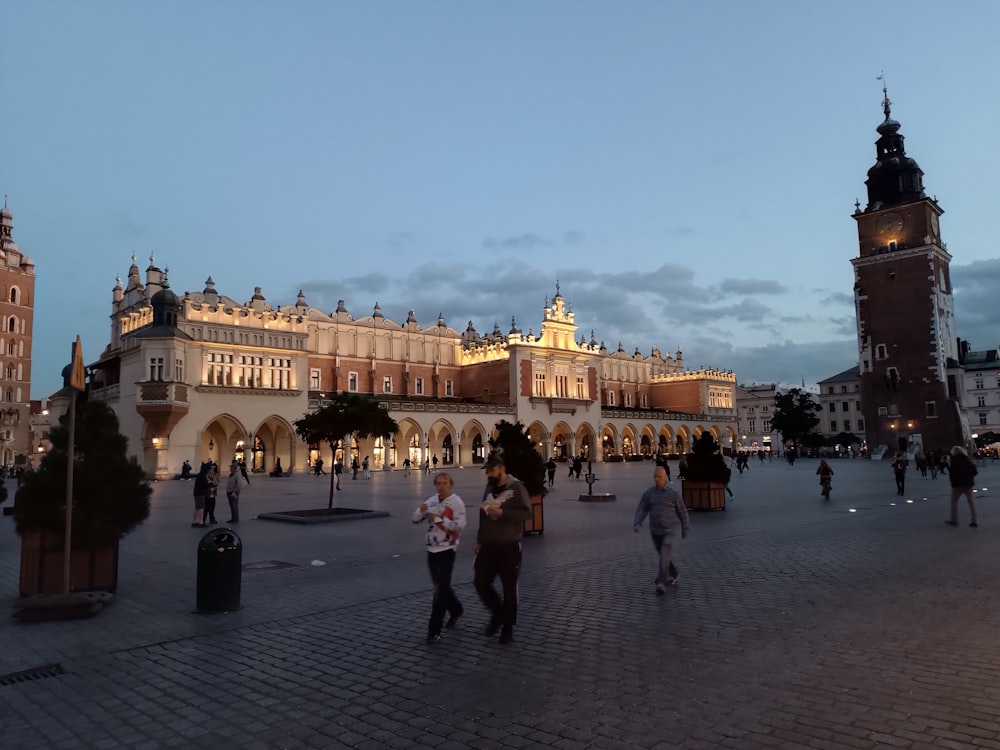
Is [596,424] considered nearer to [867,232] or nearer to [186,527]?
[867,232]

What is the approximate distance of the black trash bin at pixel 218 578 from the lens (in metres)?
7.29

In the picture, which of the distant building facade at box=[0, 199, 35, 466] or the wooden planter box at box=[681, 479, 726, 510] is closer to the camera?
the wooden planter box at box=[681, 479, 726, 510]

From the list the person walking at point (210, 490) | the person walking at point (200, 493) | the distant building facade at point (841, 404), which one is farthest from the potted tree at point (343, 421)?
the distant building facade at point (841, 404)

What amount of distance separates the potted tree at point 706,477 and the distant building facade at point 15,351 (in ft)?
236

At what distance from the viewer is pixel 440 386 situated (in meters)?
59.9

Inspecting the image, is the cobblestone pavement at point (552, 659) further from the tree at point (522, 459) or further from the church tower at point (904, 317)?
the church tower at point (904, 317)

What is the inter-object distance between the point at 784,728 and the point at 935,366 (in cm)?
5976

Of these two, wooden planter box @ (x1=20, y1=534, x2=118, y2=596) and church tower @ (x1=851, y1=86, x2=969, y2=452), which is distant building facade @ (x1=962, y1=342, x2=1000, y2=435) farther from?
wooden planter box @ (x1=20, y1=534, x2=118, y2=596)

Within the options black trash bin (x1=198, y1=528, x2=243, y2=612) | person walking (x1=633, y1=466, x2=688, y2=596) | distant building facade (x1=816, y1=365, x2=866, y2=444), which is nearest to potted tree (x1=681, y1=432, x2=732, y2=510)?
person walking (x1=633, y1=466, x2=688, y2=596)

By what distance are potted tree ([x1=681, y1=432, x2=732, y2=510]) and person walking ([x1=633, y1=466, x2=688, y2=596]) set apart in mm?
9677

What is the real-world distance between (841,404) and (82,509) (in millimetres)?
96939

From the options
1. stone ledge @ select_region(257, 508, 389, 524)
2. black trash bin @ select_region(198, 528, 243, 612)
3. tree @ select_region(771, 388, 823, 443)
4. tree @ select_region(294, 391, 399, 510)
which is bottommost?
stone ledge @ select_region(257, 508, 389, 524)

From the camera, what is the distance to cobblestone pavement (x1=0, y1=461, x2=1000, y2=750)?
417 cm

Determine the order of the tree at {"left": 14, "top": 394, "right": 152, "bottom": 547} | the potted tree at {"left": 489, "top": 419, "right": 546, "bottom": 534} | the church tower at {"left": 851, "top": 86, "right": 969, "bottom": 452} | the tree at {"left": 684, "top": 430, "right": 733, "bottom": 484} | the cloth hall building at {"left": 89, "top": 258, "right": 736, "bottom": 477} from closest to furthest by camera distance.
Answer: the tree at {"left": 14, "top": 394, "right": 152, "bottom": 547} < the potted tree at {"left": 489, "top": 419, "right": 546, "bottom": 534} < the tree at {"left": 684, "top": 430, "right": 733, "bottom": 484} < the cloth hall building at {"left": 89, "top": 258, "right": 736, "bottom": 477} < the church tower at {"left": 851, "top": 86, "right": 969, "bottom": 452}
